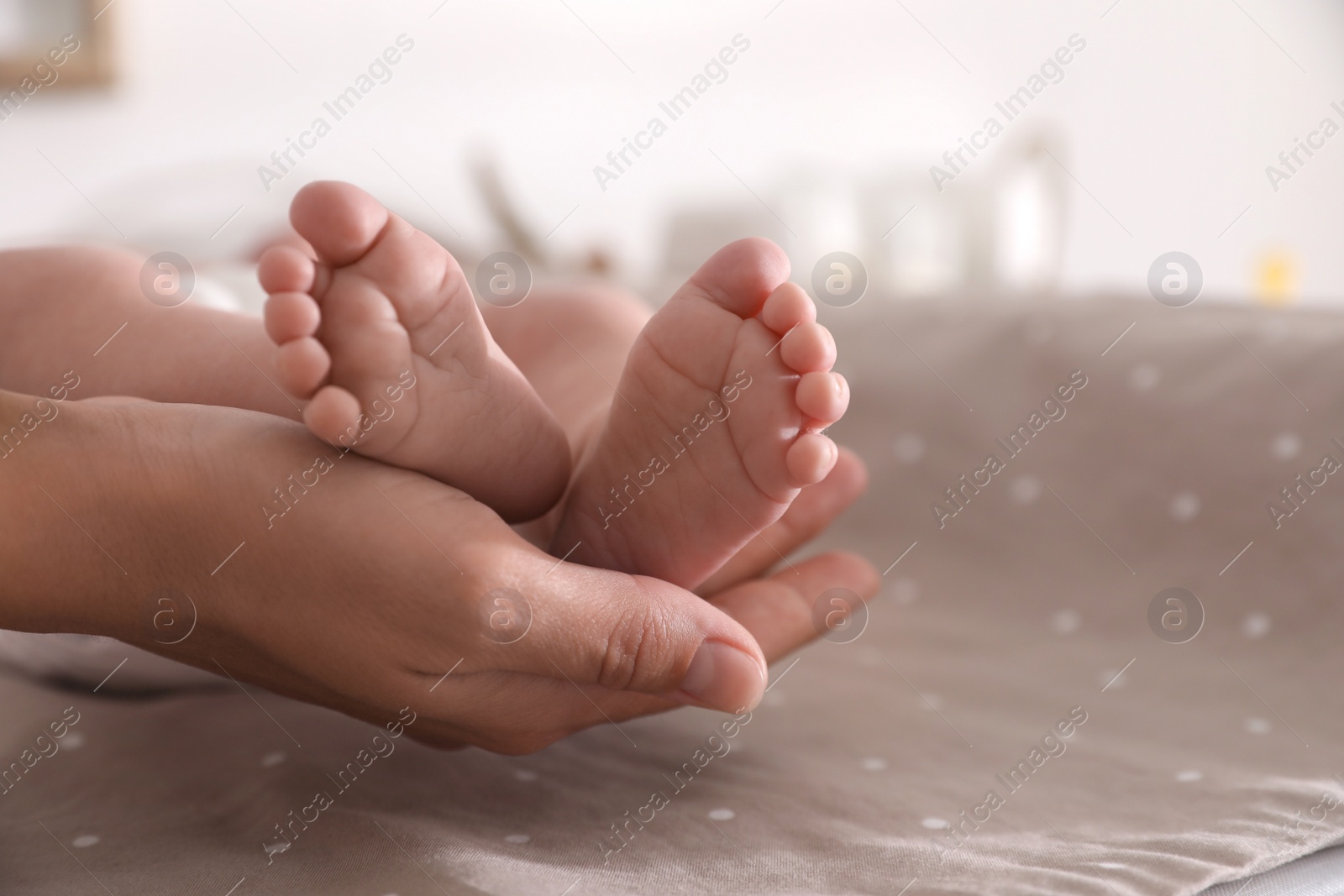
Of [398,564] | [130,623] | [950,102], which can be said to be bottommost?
[130,623]

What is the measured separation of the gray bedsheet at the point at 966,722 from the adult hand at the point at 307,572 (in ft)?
0.28

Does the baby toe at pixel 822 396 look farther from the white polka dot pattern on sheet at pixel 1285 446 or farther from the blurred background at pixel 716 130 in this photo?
the blurred background at pixel 716 130

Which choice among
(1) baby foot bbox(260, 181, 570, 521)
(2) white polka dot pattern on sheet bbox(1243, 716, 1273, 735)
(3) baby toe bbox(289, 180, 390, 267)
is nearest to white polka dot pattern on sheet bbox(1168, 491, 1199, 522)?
(2) white polka dot pattern on sheet bbox(1243, 716, 1273, 735)

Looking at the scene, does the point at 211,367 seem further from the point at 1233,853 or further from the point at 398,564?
the point at 1233,853

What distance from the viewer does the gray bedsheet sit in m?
0.48

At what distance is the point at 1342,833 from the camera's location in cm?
51

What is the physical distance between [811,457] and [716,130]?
8.92 ft

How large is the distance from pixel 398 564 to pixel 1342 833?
480 millimetres

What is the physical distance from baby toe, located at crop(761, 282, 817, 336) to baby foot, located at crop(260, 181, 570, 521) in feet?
0.46

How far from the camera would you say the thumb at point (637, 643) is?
18.2 inches

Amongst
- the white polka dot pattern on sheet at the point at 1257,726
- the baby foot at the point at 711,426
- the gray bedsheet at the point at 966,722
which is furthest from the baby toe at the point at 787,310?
the white polka dot pattern on sheet at the point at 1257,726

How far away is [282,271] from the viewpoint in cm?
45

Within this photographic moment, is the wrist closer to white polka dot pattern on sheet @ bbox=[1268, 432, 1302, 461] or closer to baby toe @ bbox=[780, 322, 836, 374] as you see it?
baby toe @ bbox=[780, 322, 836, 374]

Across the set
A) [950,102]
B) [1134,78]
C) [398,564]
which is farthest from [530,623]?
[1134,78]
